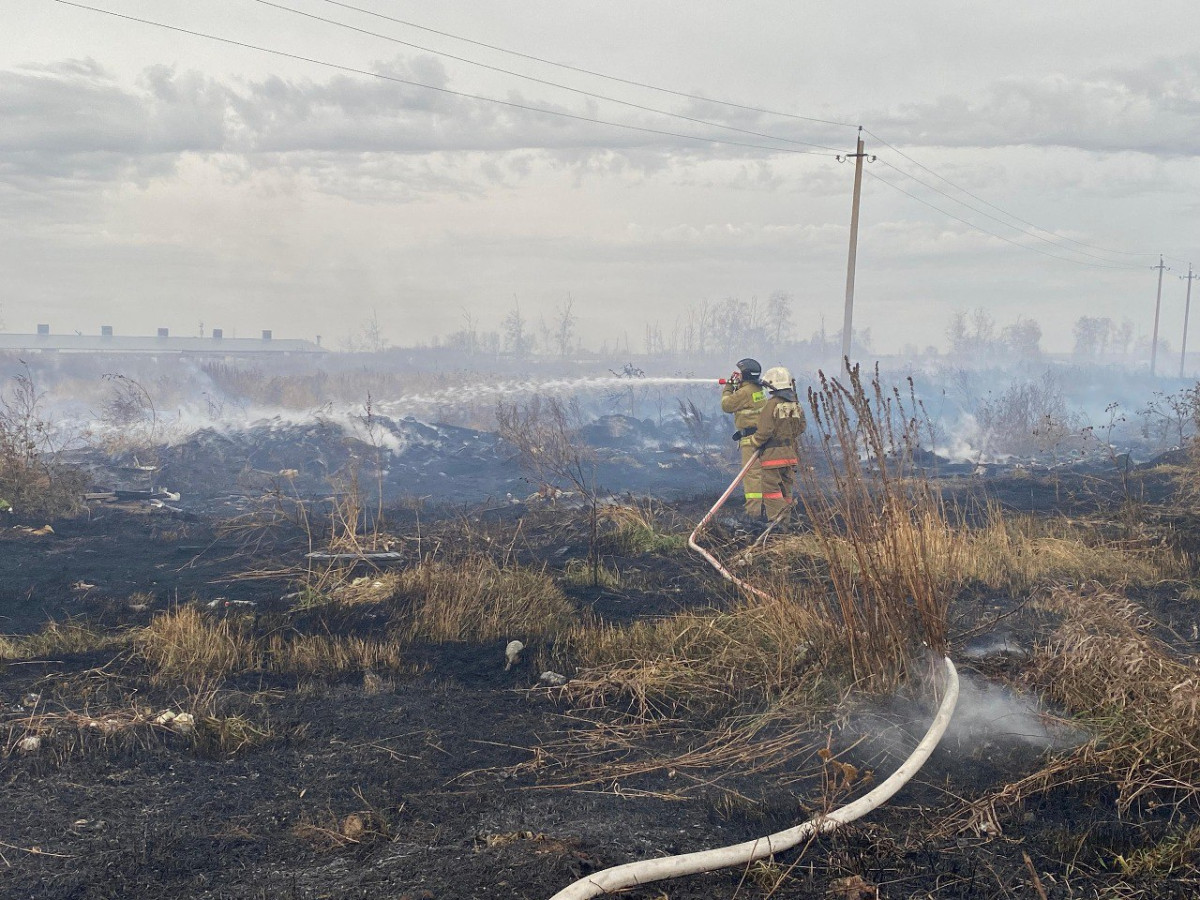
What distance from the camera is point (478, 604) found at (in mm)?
6309

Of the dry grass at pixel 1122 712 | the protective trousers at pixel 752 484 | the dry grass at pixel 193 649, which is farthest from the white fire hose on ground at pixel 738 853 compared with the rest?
the protective trousers at pixel 752 484

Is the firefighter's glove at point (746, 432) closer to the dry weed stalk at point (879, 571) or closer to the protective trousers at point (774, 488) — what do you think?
the protective trousers at point (774, 488)

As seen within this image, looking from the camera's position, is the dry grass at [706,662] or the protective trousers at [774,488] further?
the protective trousers at [774,488]

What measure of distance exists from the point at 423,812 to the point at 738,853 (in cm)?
124

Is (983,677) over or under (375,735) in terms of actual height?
over

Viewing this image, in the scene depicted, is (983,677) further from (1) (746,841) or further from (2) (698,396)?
(2) (698,396)

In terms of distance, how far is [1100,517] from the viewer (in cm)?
929

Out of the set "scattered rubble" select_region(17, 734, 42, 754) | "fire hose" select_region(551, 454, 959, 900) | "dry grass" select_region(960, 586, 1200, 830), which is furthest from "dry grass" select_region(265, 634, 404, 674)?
"dry grass" select_region(960, 586, 1200, 830)

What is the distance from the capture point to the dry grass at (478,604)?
19.9ft

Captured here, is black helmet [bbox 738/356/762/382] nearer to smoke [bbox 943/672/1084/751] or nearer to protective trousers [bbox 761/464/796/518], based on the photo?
protective trousers [bbox 761/464/796/518]

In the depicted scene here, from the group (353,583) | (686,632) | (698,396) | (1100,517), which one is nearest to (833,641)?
(686,632)

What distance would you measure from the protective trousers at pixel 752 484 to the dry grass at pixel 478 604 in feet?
10.5

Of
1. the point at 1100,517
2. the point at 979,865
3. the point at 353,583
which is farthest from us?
the point at 1100,517

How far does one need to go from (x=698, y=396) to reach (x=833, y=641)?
29013mm
